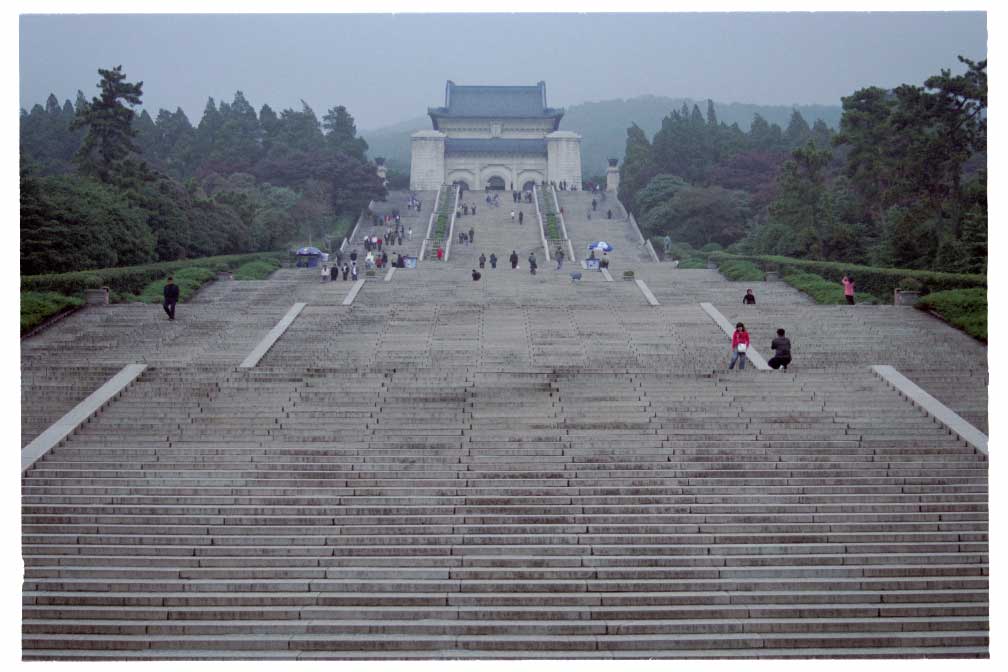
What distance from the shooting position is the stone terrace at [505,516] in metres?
9.41

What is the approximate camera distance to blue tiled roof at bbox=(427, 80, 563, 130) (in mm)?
74312

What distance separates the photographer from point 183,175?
2422 inches

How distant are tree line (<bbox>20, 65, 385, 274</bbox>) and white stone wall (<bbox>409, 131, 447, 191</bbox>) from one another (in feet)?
14.4

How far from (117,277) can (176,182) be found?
11.5m

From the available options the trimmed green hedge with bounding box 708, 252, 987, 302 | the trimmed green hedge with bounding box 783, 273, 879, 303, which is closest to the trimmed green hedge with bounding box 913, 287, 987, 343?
the trimmed green hedge with bounding box 708, 252, 987, 302

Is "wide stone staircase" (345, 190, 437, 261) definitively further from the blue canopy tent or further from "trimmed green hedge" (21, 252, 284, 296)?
"trimmed green hedge" (21, 252, 284, 296)

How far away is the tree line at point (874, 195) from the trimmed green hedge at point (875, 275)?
1233mm

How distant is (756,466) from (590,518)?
81.3 inches

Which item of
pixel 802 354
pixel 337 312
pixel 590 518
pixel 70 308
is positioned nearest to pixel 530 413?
pixel 590 518

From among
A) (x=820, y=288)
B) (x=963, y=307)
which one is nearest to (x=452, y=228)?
(x=820, y=288)

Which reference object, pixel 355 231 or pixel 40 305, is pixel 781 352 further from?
pixel 355 231

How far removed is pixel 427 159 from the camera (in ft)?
225

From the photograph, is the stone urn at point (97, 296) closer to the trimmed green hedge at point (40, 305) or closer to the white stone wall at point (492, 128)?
the trimmed green hedge at point (40, 305)

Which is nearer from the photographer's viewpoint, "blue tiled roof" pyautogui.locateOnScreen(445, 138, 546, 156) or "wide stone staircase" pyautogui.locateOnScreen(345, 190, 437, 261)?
"wide stone staircase" pyautogui.locateOnScreen(345, 190, 437, 261)
